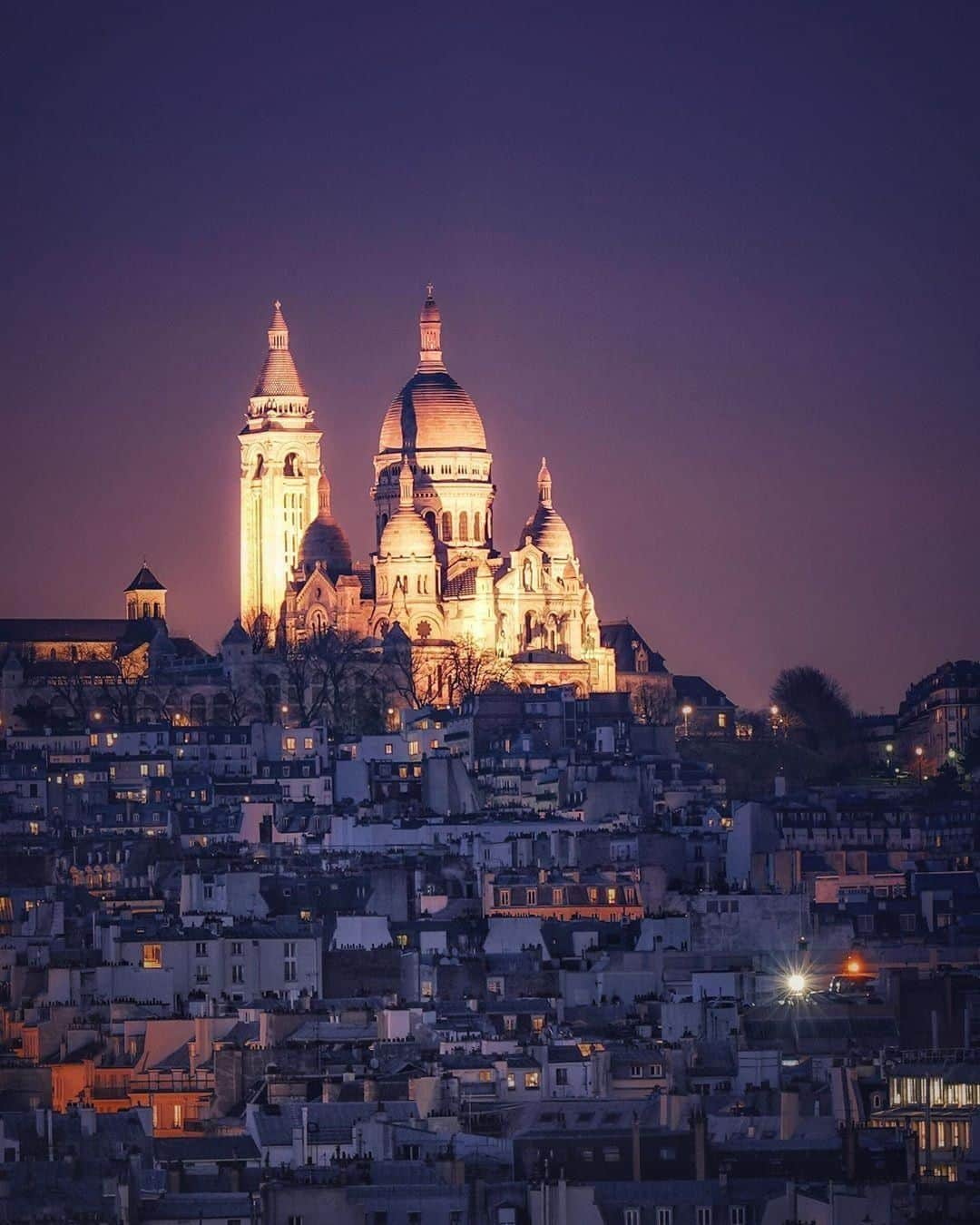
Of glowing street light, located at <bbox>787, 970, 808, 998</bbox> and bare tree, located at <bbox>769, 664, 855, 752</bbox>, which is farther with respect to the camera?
bare tree, located at <bbox>769, 664, 855, 752</bbox>

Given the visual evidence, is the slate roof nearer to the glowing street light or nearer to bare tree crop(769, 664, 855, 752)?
the glowing street light

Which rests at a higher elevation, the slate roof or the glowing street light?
the glowing street light

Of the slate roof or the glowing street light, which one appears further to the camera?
the glowing street light

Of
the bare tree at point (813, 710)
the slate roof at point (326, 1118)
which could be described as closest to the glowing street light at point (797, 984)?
the slate roof at point (326, 1118)

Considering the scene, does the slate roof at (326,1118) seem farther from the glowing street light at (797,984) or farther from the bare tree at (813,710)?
the bare tree at (813,710)

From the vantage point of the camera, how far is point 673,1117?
242 feet

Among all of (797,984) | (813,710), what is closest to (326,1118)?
(797,984)

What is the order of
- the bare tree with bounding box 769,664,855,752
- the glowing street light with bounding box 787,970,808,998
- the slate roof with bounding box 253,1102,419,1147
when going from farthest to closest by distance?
the bare tree with bounding box 769,664,855,752 < the glowing street light with bounding box 787,970,808,998 < the slate roof with bounding box 253,1102,419,1147

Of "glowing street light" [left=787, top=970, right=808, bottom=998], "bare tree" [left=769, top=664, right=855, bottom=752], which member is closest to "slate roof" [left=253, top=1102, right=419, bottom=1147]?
"glowing street light" [left=787, top=970, right=808, bottom=998]

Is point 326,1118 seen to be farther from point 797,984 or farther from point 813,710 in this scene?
point 813,710

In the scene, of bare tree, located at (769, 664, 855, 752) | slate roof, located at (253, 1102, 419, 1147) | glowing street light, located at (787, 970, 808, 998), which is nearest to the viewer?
slate roof, located at (253, 1102, 419, 1147)

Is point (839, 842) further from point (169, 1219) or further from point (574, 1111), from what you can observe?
point (169, 1219)

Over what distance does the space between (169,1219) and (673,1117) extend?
Result: 10.2 meters

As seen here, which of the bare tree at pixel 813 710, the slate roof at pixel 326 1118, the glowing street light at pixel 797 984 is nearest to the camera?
the slate roof at pixel 326 1118
